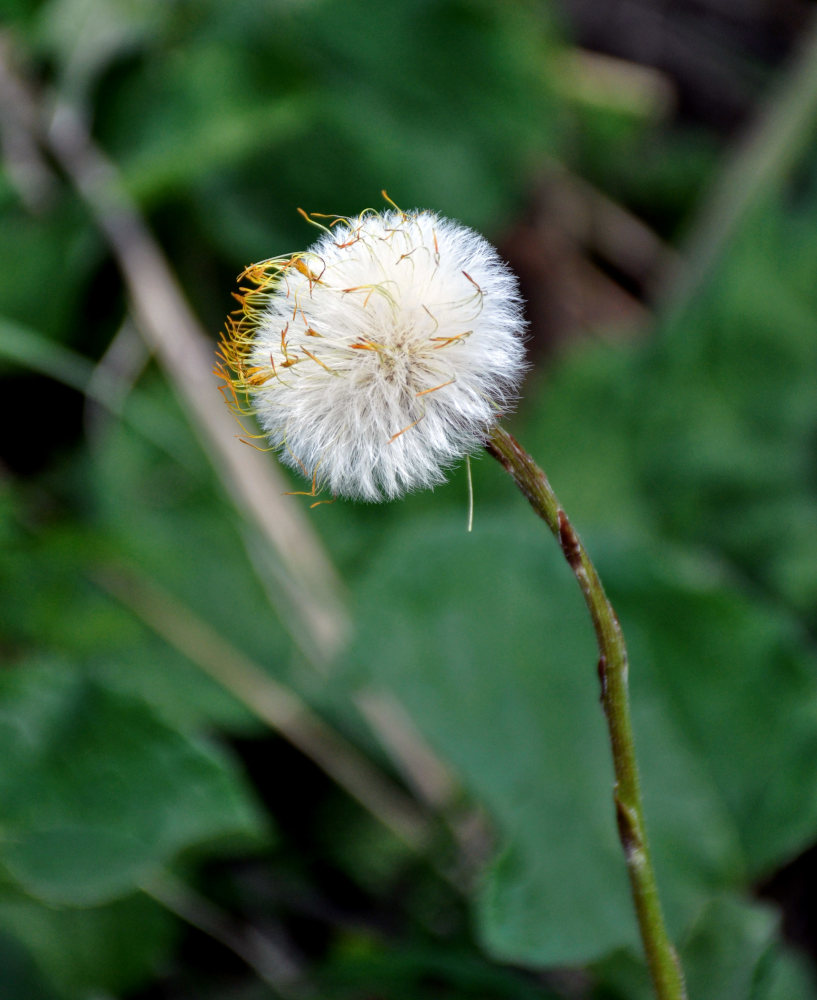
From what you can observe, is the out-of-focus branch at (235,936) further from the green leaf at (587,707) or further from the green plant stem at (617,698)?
the green plant stem at (617,698)

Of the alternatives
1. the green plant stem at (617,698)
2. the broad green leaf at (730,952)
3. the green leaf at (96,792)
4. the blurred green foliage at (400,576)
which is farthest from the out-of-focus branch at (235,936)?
the green plant stem at (617,698)

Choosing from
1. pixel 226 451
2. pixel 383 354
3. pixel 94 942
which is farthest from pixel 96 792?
pixel 226 451

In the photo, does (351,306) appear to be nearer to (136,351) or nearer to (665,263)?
(136,351)

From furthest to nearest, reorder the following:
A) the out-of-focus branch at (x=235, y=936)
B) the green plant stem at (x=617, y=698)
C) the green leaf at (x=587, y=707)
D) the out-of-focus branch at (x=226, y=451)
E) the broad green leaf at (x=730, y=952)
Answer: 1. the out-of-focus branch at (x=226, y=451)
2. the out-of-focus branch at (x=235, y=936)
3. the green leaf at (x=587, y=707)
4. the broad green leaf at (x=730, y=952)
5. the green plant stem at (x=617, y=698)

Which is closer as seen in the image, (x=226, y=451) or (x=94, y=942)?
(x=94, y=942)

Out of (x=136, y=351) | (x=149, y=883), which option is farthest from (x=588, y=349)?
(x=149, y=883)


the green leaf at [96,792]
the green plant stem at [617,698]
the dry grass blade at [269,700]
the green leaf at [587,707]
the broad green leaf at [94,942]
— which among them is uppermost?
the green plant stem at [617,698]

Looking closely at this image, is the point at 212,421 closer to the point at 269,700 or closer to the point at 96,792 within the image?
the point at 269,700
